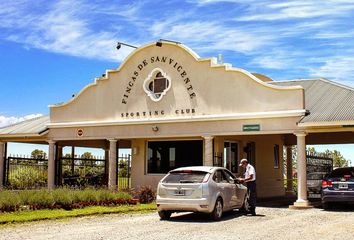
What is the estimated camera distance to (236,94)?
21.1 meters

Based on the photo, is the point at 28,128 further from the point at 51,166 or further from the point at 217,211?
the point at 217,211

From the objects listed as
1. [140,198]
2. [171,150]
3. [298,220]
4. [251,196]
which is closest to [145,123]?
[171,150]

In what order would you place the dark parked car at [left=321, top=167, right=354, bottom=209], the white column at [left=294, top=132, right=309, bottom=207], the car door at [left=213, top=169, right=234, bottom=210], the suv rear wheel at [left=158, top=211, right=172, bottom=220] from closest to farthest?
the suv rear wheel at [left=158, top=211, right=172, bottom=220] → the car door at [left=213, top=169, right=234, bottom=210] → the dark parked car at [left=321, top=167, right=354, bottom=209] → the white column at [left=294, top=132, right=309, bottom=207]

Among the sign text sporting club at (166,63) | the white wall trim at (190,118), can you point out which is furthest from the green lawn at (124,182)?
the sign text sporting club at (166,63)

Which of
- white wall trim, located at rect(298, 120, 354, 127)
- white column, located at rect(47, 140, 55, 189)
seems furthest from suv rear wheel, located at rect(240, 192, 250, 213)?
white column, located at rect(47, 140, 55, 189)

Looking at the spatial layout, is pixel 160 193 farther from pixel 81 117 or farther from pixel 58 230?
pixel 81 117

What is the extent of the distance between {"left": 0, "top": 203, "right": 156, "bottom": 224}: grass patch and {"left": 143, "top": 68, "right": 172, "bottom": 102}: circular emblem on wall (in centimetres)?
607

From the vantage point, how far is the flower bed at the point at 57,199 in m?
16.1

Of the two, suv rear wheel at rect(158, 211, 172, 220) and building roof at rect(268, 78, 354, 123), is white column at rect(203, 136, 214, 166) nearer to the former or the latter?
building roof at rect(268, 78, 354, 123)

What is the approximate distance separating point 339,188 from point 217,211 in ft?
17.0

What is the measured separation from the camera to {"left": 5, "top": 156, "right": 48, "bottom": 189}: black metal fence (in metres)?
28.3

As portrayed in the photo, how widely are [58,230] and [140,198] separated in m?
8.43

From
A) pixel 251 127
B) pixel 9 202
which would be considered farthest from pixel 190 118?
pixel 9 202

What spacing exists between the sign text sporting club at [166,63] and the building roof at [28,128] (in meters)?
5.37
